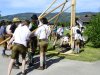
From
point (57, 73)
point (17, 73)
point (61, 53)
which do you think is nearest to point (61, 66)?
point (57, 73)

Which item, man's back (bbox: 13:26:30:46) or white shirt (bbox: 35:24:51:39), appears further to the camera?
white shirt (bbox: 35:24:51:39)

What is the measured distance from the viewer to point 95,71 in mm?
12523

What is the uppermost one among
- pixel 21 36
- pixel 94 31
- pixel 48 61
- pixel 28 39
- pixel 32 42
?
pixel 94 31

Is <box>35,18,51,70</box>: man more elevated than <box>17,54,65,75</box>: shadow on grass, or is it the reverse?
<box>35,18,51,70</box>: man

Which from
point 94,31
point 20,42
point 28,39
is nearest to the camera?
point 20,42

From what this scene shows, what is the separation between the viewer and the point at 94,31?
794 inches

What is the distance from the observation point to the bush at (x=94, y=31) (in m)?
20.0

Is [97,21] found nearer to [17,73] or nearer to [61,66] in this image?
[61,66]

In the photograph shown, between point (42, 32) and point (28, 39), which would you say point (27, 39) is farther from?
point (42, 32)

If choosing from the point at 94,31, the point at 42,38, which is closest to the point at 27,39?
the point at 42,38

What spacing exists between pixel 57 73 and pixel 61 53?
4699 millimetres

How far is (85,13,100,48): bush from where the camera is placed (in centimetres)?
1996

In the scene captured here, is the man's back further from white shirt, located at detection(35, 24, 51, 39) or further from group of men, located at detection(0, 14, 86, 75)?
white shirt, located at detection(35, 24, 51, 39)

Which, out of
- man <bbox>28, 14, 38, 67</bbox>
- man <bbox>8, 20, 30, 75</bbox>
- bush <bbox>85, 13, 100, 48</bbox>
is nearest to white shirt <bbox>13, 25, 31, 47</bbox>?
man <bbox>8, 20, 30, 75</bbox>
